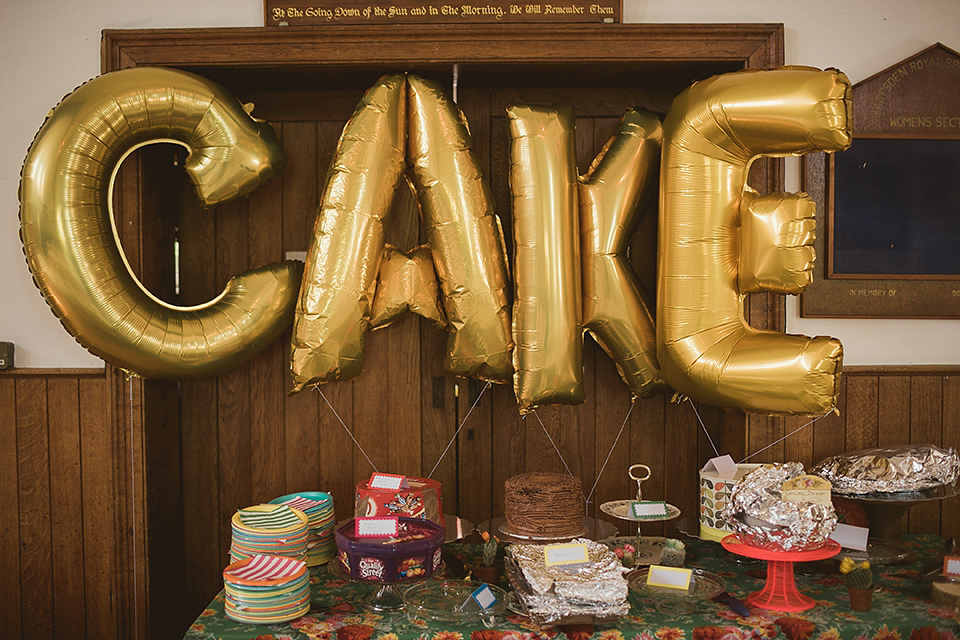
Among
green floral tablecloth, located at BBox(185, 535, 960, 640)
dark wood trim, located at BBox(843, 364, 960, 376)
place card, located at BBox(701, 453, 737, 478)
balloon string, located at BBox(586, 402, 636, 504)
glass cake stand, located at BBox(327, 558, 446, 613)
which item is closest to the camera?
green floral tablecloth, located at BBox(185, 535, 960, 640)

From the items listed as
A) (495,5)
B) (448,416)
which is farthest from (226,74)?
(448,416)

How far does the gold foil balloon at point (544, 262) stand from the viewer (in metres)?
1.94

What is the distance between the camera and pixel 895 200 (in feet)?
6.89

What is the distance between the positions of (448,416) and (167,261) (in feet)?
3.17

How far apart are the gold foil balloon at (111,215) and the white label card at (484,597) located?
88 centimetres

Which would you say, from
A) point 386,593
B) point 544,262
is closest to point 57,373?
point 386,593

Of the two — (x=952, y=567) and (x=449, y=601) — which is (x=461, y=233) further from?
(x=952, y=567)

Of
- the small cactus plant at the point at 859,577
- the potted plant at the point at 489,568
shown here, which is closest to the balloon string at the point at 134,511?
the potted plant at the point at 489,568

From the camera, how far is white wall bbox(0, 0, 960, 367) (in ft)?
6.77

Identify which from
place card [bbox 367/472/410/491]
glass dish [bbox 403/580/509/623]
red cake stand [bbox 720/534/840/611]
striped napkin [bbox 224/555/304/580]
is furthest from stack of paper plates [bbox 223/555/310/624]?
red cake stand [bbox 720/534/840/611]

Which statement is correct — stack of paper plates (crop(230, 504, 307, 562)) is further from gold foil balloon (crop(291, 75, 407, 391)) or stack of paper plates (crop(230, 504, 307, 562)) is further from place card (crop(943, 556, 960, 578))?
place card (crop(943, 556, 960, 578))

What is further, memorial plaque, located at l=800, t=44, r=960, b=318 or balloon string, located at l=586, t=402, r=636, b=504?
balloon string, located at l=586, t=402, r=636, b=504

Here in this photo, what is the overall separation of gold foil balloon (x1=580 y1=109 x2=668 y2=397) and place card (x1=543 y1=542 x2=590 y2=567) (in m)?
0.55

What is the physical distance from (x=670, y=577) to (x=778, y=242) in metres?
0.83
